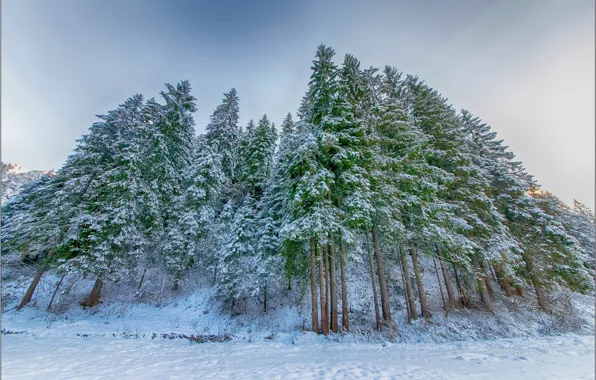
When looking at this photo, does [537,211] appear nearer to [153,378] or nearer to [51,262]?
[153,378]

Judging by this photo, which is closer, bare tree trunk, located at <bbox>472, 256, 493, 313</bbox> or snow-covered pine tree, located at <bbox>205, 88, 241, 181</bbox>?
bare tree trunk, located at <bbox>472, 256, 493, 313</bbox>

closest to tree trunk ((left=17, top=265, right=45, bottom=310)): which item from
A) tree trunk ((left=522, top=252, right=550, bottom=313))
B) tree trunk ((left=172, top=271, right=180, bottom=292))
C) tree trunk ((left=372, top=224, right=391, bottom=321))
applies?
tree trunk ((left=172, top=271, right=180, bottom=292))

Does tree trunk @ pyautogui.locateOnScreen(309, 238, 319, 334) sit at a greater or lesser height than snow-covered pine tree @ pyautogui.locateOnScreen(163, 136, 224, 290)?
lesser

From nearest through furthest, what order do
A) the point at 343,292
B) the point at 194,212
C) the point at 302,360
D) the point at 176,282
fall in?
the point at 302,360, the point at 343,292, the point at 176,282, the point at 194,212

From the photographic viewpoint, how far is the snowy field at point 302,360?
5465mm

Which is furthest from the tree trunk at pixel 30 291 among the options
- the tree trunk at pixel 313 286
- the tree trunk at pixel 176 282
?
the tree trunk at pixel 313 286

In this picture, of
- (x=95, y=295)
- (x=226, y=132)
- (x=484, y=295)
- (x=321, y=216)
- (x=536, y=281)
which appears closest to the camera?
(x=321, y=216)

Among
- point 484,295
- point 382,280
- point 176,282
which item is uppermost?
point 382,280

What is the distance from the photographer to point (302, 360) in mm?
7047

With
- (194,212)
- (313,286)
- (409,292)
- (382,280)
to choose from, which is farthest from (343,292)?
(194,212)

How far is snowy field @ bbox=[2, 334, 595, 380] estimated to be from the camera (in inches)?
215

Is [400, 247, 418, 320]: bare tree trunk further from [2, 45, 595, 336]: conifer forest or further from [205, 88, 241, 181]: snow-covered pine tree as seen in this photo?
[205, 88, 241, 181]: snow-covered pine tree

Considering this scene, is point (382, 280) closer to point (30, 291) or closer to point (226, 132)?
point (226, 132)

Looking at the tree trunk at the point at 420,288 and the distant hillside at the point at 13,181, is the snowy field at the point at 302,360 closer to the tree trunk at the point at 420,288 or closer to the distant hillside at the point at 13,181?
the tree trunk at the point at 420,288
